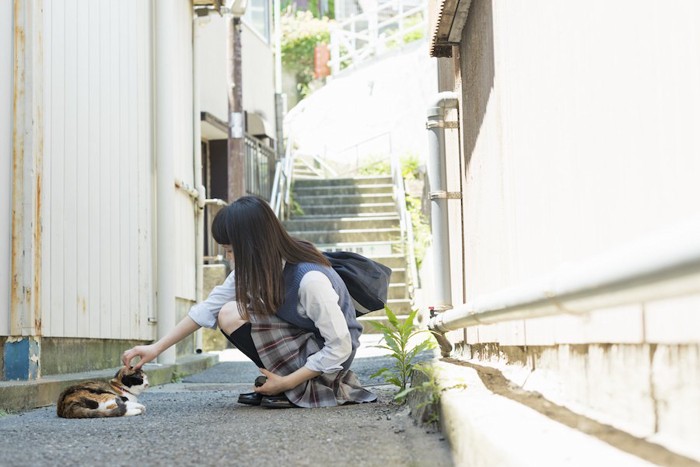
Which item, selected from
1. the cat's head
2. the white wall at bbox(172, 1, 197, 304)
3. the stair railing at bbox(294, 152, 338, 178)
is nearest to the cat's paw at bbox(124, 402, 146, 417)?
the cat's head

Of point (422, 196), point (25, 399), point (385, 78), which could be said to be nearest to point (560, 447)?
point (25, 399)

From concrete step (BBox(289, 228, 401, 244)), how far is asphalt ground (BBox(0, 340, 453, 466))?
382 inches

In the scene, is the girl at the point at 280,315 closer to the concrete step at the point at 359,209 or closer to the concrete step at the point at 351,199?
the concrete step at the point at 359,209

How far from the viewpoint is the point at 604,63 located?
211 cm

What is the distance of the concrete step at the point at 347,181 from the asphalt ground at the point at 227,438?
39.5ft

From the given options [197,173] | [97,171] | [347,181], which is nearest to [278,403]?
[97,171]

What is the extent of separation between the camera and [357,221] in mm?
14695

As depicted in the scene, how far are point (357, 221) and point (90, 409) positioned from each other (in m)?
10.8

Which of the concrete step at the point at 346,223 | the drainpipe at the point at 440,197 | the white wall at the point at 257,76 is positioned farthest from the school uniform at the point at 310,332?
the white wall at the point at 257,76

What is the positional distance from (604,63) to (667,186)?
475 millimetres

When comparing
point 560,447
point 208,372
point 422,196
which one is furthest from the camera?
point 422,196

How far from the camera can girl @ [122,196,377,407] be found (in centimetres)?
391

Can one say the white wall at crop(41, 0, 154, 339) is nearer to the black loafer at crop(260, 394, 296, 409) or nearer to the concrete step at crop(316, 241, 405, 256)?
the black loafer at crop(260, 394, 296, 409)

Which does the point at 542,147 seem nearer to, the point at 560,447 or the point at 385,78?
the point at 560,447
